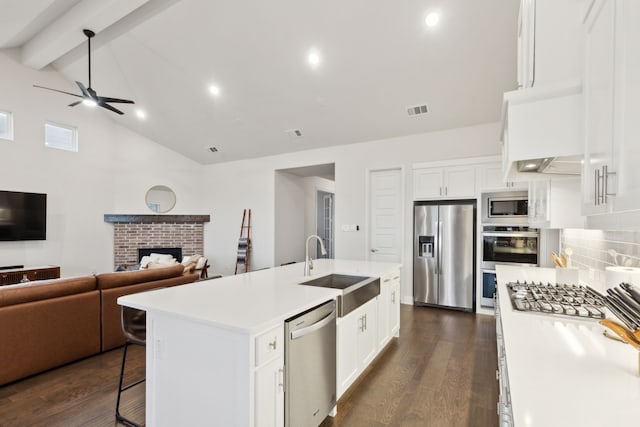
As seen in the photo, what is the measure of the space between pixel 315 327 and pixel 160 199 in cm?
662

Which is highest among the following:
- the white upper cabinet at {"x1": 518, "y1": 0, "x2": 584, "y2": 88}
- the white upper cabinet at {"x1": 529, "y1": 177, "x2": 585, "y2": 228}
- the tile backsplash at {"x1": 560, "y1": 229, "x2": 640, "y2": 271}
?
the white upper cabinet at {"x1": 518, "y1": 0, "x2": 584, "y2": 88}

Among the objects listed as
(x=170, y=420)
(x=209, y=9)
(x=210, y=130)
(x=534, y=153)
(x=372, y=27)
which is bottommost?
(x=170, y=420)

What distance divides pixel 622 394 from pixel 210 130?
6469 millimetres

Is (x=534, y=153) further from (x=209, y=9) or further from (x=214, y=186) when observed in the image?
(x=214, y=186)

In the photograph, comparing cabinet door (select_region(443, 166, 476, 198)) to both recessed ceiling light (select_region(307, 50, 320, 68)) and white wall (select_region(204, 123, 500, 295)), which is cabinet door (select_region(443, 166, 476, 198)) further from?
recessed ceiling light (select_region(307, 50, 320, 68))

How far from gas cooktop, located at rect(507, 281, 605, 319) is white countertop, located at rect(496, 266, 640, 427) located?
57 millimetres

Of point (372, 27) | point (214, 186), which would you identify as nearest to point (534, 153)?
point (372, 27)

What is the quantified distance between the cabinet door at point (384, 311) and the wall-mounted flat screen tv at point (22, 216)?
19.9ft

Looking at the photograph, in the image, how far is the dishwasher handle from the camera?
1.71 metres

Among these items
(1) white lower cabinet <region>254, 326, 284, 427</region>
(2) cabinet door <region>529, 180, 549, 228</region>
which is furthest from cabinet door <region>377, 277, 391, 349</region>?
(1) white lower cabinet <region>254, 326, 284, 427</region>

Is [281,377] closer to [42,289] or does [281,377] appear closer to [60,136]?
[42,289]

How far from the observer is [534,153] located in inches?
48.4

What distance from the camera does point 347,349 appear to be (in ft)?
7.66

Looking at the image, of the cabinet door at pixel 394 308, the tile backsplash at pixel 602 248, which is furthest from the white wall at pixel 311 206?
the tile backsplash at pixel 602 248
